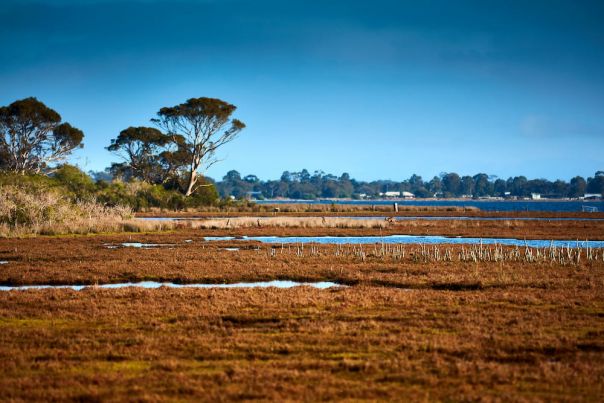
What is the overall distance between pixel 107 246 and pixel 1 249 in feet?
18.9

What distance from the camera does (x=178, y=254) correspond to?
3209cm

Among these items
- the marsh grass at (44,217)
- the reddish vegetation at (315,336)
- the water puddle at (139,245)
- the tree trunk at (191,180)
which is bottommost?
the reddish vegetation at (315,336)

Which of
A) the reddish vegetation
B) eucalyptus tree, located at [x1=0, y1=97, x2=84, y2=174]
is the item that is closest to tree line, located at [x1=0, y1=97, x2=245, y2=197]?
eucalyptus tree, located at [x1=0, y1=97, x2=84, y2=174]

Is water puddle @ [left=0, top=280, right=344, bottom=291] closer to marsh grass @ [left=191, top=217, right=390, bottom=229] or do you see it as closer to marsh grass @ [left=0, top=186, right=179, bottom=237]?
marsh grass @ [left=0, top=186, right=179, bottom=237]

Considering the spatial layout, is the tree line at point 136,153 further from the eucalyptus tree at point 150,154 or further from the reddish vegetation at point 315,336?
the reddish vegetation at point 315,336

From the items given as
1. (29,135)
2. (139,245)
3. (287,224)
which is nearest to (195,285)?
(139,245)

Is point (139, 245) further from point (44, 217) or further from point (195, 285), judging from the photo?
point (195, 285)

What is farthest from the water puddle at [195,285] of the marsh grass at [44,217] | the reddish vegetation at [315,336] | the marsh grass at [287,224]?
the marsh grass at [287,224]

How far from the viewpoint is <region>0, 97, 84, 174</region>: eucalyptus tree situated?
7262 centimetres

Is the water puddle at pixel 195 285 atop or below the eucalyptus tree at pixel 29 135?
below

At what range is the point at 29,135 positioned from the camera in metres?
74.8

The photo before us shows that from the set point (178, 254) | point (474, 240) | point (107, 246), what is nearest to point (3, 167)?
point (107, 246)

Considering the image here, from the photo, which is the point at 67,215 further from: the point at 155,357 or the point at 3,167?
the point at 155,357

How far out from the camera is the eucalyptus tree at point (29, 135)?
7262cm
